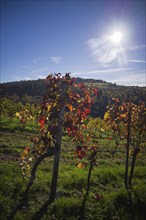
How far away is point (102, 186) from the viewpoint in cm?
750

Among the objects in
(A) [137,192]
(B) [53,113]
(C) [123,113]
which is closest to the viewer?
(B) [53,113]

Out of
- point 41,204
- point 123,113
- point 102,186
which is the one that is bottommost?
point 102,186

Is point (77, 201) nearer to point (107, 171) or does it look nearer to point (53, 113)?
point (53, 113)

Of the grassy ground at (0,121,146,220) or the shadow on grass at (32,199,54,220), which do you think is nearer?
the shadow on grass at (32,199,54,220)

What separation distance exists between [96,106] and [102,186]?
10944cm

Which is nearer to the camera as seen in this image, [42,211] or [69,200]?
[42,211]

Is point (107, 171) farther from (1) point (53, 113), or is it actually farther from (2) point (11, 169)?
(1) point (53, 113)

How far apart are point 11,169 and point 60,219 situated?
3784mm

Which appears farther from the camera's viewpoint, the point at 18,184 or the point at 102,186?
the point at 102,186

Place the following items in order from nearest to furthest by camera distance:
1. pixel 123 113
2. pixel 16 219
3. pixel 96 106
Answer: pixel 16 219 → pixel 123 113 → pixel 96 106

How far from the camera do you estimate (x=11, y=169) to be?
25.2ft

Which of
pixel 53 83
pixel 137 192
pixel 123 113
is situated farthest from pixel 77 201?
pixel 123 113

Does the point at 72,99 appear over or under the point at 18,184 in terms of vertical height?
over

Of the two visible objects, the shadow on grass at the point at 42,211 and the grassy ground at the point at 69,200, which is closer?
the shadow on grass at the point at 42,211
